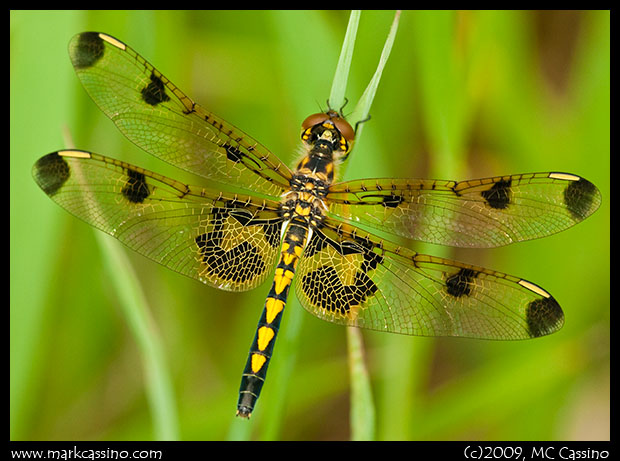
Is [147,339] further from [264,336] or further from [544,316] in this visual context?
[544,316]

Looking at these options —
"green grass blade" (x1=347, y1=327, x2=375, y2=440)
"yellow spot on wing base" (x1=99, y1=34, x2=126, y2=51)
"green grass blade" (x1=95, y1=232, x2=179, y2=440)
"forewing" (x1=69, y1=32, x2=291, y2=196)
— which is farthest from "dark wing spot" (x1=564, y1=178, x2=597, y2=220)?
"yellow spot on wing base" (x1=99, y1=34, x2=126, y2=51)

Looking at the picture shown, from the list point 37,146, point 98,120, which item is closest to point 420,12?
point 98,120

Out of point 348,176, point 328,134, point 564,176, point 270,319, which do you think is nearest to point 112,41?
point 328,134

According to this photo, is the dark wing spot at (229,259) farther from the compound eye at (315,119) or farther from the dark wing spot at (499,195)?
the dark wing spot at (499,195)

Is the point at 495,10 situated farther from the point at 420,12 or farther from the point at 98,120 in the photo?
the point at 98,120

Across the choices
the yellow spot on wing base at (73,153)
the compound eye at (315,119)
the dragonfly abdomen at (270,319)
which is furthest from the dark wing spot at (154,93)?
the dragonfly abdomen at (270,319)
